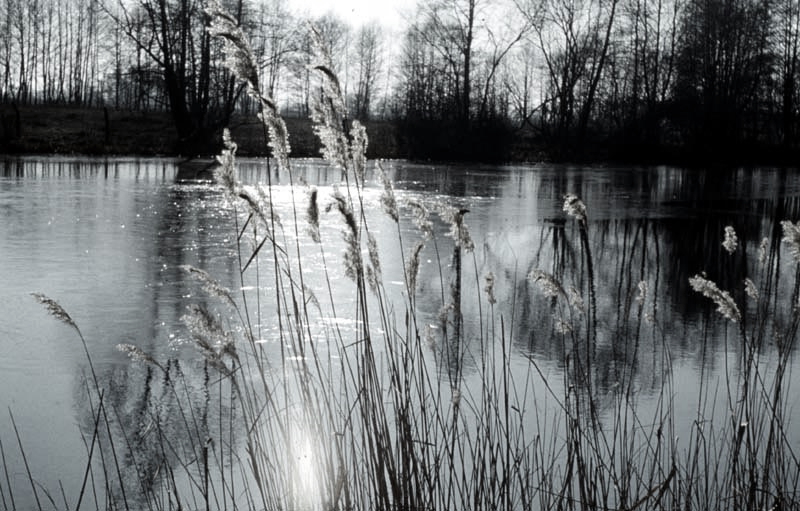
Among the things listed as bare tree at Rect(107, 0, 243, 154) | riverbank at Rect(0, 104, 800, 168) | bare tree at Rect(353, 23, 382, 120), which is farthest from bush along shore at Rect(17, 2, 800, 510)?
bare tree at Rect(353, 23, 382, 120)

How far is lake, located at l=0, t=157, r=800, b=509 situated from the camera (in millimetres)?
3100

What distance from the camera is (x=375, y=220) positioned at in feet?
34.1

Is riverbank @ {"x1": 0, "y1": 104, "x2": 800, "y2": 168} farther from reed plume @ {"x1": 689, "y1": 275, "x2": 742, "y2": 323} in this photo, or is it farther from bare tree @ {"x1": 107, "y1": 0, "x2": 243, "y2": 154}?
reed plume @ {"x1": 689, "y1": 275, "x2": 742, "y2": 323}

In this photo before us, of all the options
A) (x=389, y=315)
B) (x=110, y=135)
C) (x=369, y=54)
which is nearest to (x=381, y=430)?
(x=389, y=315)

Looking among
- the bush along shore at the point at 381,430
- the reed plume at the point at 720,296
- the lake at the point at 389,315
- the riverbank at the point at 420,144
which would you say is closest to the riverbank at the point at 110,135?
the riverbank at the point at 420,144

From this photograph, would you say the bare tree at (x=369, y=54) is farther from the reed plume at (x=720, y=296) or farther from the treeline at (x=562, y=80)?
the reed plume at (x=720, y=296)

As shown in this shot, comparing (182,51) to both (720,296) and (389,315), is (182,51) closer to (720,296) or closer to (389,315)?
(389,315)

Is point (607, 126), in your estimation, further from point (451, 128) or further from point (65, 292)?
point (65, 292)

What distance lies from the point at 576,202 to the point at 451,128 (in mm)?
24642

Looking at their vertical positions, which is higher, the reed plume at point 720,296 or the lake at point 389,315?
the reed plume at point 720,296

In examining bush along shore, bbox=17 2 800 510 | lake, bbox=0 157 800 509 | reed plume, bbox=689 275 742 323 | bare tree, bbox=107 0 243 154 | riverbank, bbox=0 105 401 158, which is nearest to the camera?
bush along shore, bbox=17 2 800 510

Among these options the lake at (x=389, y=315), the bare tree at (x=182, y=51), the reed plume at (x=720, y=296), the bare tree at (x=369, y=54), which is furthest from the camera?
the bare tree at (x=369, y=54)

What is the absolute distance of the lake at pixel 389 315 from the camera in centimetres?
310

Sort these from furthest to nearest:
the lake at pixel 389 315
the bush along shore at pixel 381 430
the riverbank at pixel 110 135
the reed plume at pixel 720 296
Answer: the riverbank at pixel 110 135
the lake at pixel 389 315
the reed plume at pixel 720 296
the bush along shore at pixel 381 430
